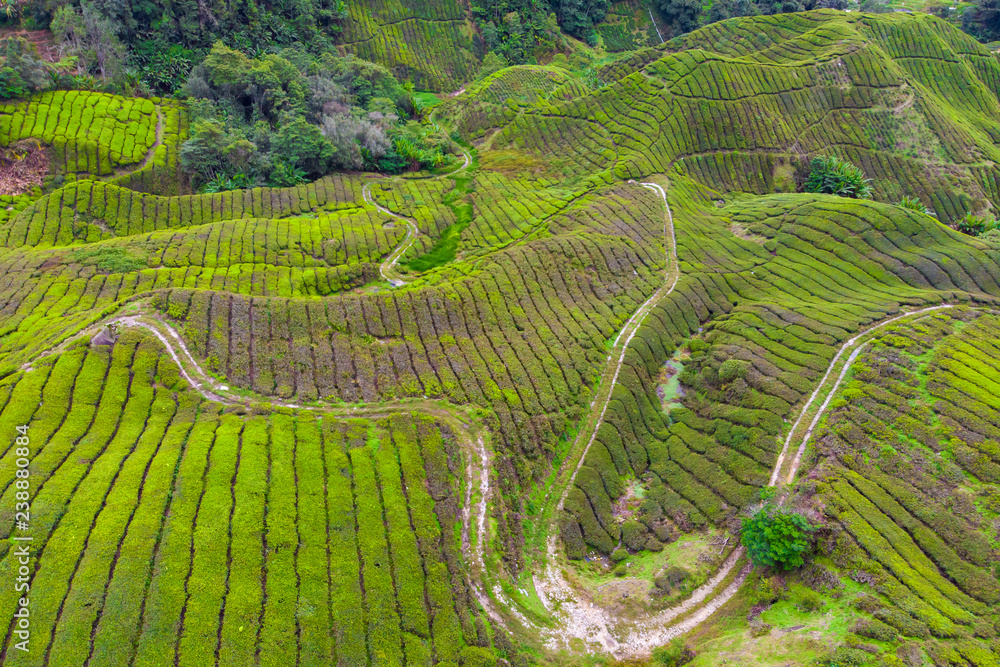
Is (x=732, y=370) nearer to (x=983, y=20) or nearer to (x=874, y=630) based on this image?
(x=874, y=630)

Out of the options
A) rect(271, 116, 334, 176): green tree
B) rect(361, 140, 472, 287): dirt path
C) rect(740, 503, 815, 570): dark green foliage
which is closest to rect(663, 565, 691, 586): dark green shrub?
rect(740, 503, 815, 570): dark green foliage

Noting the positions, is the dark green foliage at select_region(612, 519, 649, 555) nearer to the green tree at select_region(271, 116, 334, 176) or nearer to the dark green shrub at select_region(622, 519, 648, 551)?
the dark green shrub at select_region(622, 519, 648, 551)

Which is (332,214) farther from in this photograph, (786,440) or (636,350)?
(786,440)

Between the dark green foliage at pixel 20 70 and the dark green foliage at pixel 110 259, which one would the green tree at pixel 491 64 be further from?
the dark green foliage at pixel 110 259

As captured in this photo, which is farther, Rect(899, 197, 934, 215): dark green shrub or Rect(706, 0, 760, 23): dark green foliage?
Rect(706, 0, 760, 23): dark green foliage

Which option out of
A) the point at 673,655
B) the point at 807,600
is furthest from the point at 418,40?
the point at 673,655
